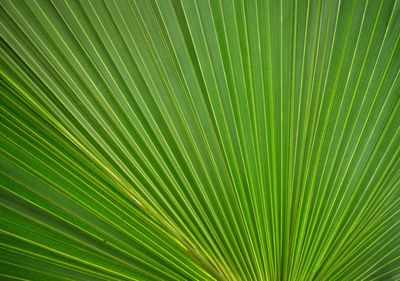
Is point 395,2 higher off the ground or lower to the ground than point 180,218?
higher

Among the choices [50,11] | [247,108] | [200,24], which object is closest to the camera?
[50,11]

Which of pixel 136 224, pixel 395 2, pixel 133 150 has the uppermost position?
pixel 395 2

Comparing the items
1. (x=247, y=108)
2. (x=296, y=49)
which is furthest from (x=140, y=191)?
(x=296, y=49)

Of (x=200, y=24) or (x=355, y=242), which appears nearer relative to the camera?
(x=200, y=24)

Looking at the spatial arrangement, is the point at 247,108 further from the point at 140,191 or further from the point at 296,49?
the point at 140,191

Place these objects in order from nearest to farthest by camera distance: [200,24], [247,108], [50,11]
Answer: [50,11]
[200,24]
[247,108]

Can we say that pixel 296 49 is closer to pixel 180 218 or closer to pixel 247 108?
pixel 247 108
